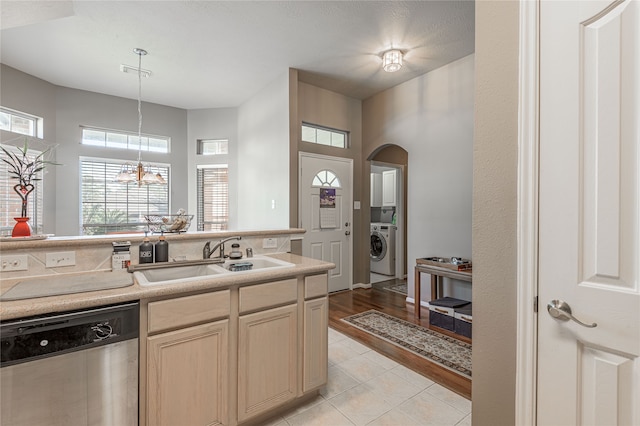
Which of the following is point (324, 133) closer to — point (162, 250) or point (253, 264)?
point (253, 264)

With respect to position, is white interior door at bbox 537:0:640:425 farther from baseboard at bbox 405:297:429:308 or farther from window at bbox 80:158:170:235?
window at bbox 80:158:170:235

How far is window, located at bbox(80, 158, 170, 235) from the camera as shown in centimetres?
470

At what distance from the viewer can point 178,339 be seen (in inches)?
57.0

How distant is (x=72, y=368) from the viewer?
1.21 m

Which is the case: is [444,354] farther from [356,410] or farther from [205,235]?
[205,235]

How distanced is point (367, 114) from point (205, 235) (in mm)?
3590

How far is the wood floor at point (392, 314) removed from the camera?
2.25 meters

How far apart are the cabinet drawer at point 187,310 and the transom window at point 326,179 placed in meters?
2.87

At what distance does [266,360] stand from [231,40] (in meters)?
3.21

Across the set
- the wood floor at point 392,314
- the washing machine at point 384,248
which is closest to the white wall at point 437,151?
the wood floor at point 392,314

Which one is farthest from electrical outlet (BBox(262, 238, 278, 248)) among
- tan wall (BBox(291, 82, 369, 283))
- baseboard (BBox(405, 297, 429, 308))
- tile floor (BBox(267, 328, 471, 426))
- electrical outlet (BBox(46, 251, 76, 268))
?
baseboard (BBox(405, 297, 429, 308))

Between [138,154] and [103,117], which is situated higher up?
[103,117]

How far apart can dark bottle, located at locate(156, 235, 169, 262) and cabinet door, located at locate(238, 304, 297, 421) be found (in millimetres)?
666

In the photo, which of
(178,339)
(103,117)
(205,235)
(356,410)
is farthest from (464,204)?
(103,117)
